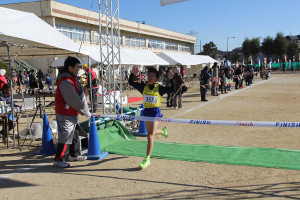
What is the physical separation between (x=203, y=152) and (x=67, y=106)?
291 cm

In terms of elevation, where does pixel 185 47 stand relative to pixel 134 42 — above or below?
above

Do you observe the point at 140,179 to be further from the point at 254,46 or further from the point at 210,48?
the point at 210,48

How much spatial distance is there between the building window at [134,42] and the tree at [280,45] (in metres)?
35.9

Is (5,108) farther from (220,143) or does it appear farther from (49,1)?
(49,1)

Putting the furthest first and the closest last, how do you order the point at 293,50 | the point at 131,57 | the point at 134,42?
the point at 293,50
the point at 134,42
the point at 131,57

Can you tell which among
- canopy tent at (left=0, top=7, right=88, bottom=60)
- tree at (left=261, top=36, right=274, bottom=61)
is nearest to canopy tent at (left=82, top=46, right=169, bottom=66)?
canopy tent at (left=0, top=7, right=88, bottom=60)

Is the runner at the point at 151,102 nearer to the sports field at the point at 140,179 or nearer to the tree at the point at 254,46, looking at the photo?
the sports field at the point at 140,179

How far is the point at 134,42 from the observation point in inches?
2039

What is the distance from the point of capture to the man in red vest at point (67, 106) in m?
4.80

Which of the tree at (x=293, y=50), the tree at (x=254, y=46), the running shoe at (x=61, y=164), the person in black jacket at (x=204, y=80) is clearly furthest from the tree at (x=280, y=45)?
the running shoe at (x=61, y=164)

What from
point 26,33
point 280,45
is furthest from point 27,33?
point 280,45

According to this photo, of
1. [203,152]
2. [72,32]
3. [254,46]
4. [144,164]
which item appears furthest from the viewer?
[254,46]

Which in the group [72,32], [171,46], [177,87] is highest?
[171,46]

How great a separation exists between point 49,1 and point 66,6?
9.33ft
